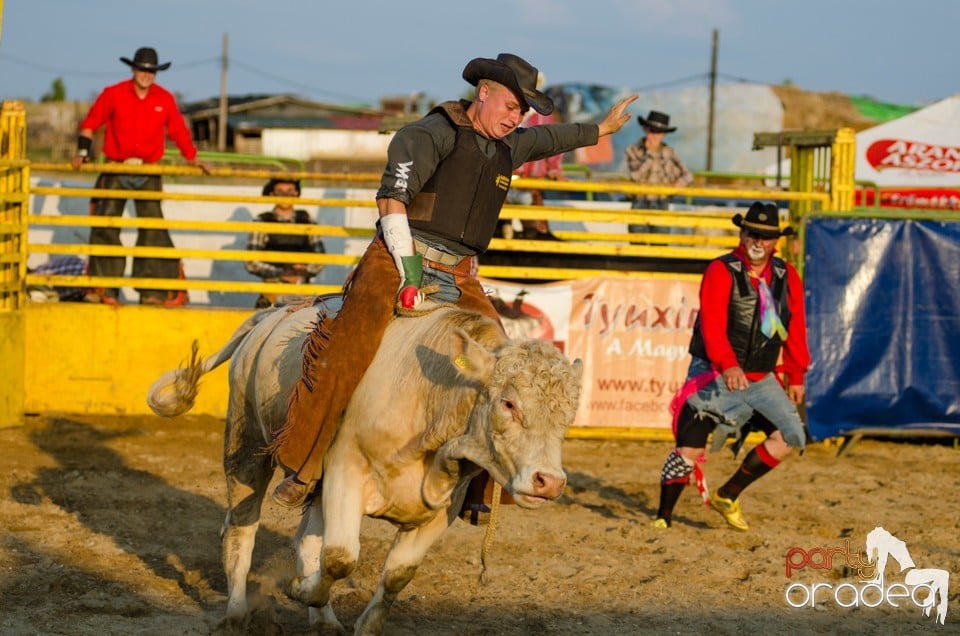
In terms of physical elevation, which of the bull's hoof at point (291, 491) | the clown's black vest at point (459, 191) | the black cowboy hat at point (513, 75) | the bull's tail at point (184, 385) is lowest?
the bull's hoof at point (291, 491)

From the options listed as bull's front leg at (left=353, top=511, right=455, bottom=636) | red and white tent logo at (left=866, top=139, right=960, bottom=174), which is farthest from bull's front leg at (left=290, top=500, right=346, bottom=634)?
red and white tent logo at (left=866, top=139, right=960, bottom=174)

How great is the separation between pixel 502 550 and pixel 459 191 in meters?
2.66

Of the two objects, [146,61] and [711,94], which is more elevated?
[711,94]

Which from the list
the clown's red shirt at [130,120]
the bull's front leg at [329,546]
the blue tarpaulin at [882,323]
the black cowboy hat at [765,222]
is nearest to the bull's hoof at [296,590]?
the bull's front leg at [329,546]

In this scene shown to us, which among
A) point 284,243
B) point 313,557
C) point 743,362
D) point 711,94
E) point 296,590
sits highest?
point 711,94

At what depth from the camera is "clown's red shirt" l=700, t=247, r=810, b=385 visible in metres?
A: 7.86

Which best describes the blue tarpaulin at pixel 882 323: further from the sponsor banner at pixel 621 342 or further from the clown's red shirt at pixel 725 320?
the clown's red shirt at pixel 725 320

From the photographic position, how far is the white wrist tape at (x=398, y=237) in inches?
204

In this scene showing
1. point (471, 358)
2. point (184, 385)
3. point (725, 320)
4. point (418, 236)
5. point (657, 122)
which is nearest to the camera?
point (471, 358)

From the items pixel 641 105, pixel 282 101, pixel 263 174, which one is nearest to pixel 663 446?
pixel 263 174

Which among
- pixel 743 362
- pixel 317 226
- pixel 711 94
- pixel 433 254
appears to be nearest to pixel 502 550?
pixel 743 362

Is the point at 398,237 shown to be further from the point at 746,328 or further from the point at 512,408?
the point at 746,328

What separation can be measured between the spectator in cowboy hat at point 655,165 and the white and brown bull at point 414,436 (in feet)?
25.7

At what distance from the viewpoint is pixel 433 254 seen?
18.0 ft
